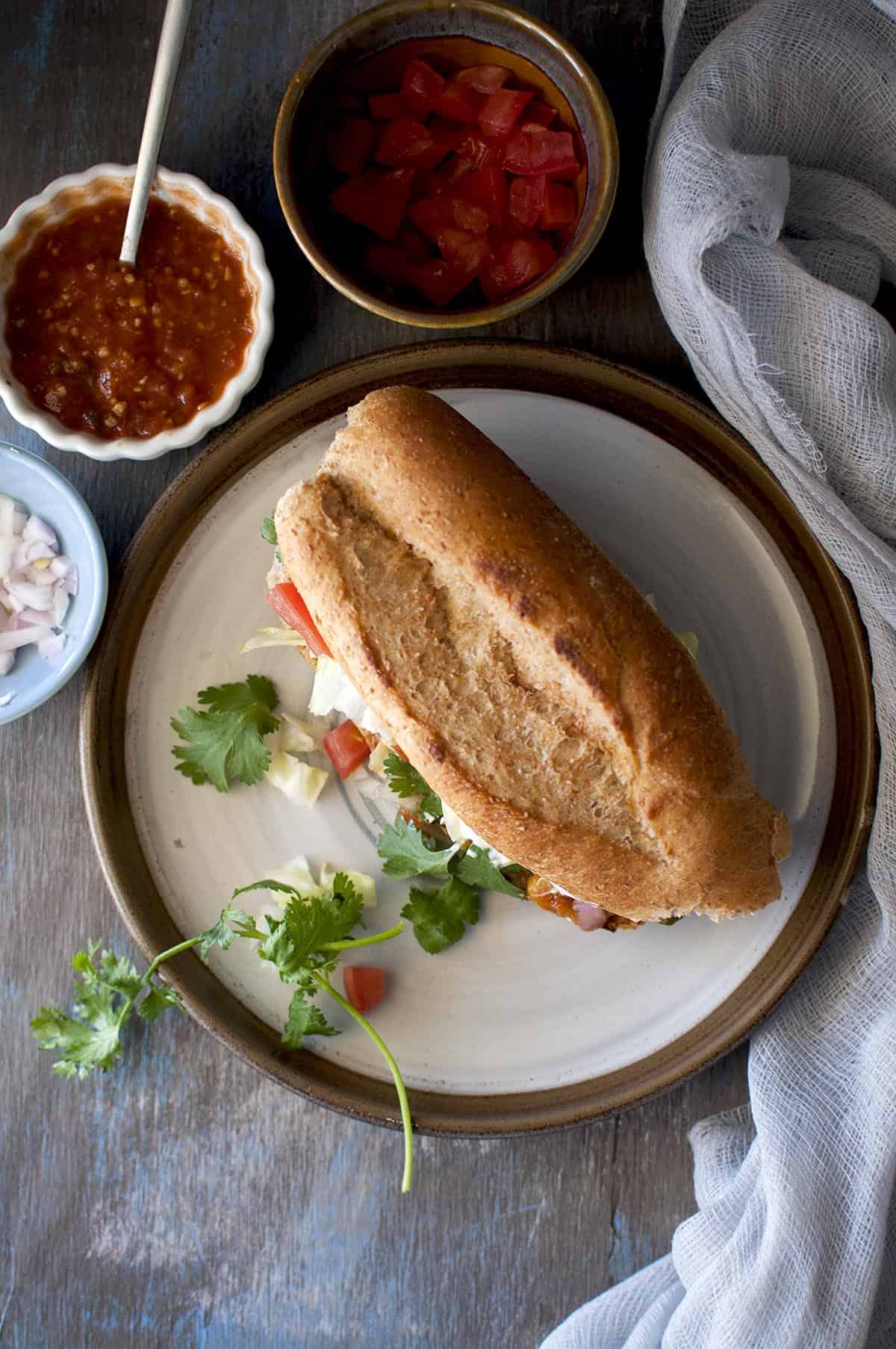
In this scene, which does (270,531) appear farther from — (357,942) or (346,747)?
→ (357,942)

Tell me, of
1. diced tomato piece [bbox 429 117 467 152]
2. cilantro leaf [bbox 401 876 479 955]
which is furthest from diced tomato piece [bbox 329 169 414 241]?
cilantro leaf [bbox 401 876 479 955]

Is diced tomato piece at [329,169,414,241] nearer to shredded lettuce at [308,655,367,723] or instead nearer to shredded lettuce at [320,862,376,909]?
shredded lettuce at [308,655,367,723]

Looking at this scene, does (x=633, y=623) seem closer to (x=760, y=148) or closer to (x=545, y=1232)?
(x=760, y=148)

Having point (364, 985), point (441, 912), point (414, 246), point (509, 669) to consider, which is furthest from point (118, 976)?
point (414, 246)

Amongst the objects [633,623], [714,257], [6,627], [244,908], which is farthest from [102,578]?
[714,257]

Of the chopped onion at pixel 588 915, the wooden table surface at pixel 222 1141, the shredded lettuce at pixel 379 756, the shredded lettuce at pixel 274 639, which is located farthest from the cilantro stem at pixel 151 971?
the chopped onion at pixel 588 915
